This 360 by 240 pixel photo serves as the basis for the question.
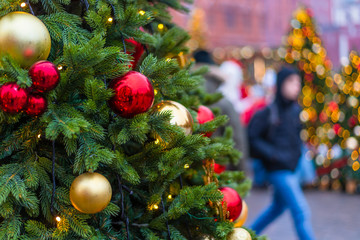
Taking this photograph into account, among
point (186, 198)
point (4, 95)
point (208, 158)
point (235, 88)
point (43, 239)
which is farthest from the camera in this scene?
point (235, 88)

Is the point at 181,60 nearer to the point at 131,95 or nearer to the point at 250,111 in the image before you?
the point at 131,95

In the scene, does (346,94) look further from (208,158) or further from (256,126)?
(208,158)

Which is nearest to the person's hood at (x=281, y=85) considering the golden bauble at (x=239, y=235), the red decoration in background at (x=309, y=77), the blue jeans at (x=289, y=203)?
the blue jeans at (x=289, y=203)

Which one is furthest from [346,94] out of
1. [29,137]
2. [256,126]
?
[29,137]

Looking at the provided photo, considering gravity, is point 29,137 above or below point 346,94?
above

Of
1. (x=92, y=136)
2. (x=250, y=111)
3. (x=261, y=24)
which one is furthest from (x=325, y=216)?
(x=261, y=24)

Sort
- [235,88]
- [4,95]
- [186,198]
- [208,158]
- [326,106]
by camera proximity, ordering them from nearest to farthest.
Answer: [4,95], [186,198], [208,158], [235,88], [326,106]

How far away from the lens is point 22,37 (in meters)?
1.19

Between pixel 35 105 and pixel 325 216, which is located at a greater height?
pixel 35 105

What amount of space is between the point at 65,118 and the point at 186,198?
1.55 feet

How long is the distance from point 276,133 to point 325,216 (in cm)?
272

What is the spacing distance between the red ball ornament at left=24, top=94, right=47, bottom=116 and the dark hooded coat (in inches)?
124

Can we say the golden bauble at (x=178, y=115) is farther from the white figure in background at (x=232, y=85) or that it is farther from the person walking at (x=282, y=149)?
the white figure in background at (x=232, y=85)

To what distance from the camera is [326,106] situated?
880 cm
